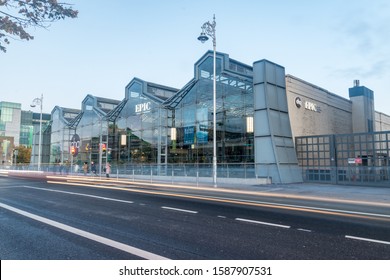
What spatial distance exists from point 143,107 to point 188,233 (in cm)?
3177

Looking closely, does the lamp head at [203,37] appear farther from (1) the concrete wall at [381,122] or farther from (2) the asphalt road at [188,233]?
(1) the concrete wall at [381,122]

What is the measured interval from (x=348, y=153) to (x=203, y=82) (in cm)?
1477

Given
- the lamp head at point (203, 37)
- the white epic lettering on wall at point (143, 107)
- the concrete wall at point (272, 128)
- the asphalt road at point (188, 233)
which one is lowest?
the asphalt road at point (188, 233)

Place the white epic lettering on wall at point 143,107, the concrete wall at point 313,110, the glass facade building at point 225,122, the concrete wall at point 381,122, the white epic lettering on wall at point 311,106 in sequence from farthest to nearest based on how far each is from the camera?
the concrete wall at point 381,122, the white epic lettering on wall at point 143,107, the white epic lettering on wall at point 311,106, the concrete wall at point 313,110, the glass facade building at point 225,122

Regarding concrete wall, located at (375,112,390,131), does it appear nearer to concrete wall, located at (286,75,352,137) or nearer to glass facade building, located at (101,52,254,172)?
concrete wall, located at (286,75,352,137)

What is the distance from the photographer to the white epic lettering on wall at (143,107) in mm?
37009

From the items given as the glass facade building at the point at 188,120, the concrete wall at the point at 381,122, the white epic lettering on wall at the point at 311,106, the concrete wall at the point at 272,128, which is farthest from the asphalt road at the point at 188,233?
the concrete wall at the point at 381,122

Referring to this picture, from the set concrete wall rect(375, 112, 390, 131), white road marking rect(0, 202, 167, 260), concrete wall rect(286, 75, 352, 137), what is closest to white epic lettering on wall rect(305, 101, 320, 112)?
Result: concrete wall rect(286, 75, 352, 137)

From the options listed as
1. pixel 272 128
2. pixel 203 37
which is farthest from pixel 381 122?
pixel 203 37

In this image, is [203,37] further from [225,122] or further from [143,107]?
[143,107]

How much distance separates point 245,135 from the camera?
2703 cm

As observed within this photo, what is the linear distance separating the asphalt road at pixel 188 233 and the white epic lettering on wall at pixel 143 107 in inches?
1050

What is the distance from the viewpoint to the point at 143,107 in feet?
123
